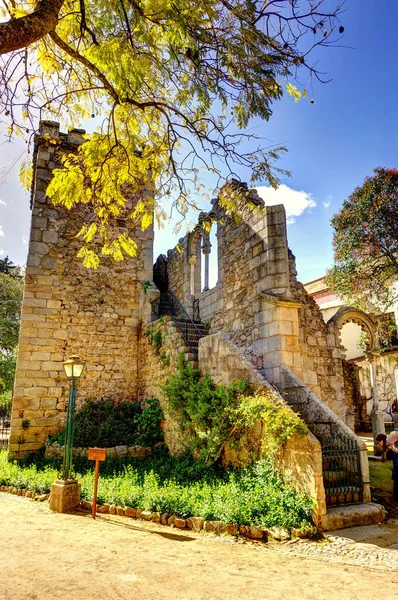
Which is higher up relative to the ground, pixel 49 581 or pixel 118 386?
pixel 118 386

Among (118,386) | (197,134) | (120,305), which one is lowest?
(118,386)

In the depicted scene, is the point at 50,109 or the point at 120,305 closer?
the point at 50,109

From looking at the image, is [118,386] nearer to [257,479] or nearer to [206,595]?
[257,479]

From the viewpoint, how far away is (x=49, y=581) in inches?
122

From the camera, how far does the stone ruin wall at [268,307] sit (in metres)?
6.80

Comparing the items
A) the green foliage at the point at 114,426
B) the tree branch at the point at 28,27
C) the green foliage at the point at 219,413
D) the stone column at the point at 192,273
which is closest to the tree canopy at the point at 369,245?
the stone column at the point at 192,273

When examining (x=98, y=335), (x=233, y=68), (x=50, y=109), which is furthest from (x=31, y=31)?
(x=98, y=335)

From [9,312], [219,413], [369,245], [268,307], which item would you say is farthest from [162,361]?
[9,312]

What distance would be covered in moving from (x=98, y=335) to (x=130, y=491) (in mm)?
4900

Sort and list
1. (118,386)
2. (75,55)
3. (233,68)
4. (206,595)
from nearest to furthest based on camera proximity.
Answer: (206,595) < (75,55) < (233,68) < (118,386)

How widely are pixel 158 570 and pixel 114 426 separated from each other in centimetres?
554

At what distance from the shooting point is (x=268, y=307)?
22.9 feet

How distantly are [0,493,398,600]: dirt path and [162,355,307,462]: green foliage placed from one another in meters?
1.49

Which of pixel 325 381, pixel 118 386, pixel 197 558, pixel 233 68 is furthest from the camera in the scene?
pixel 118 386
